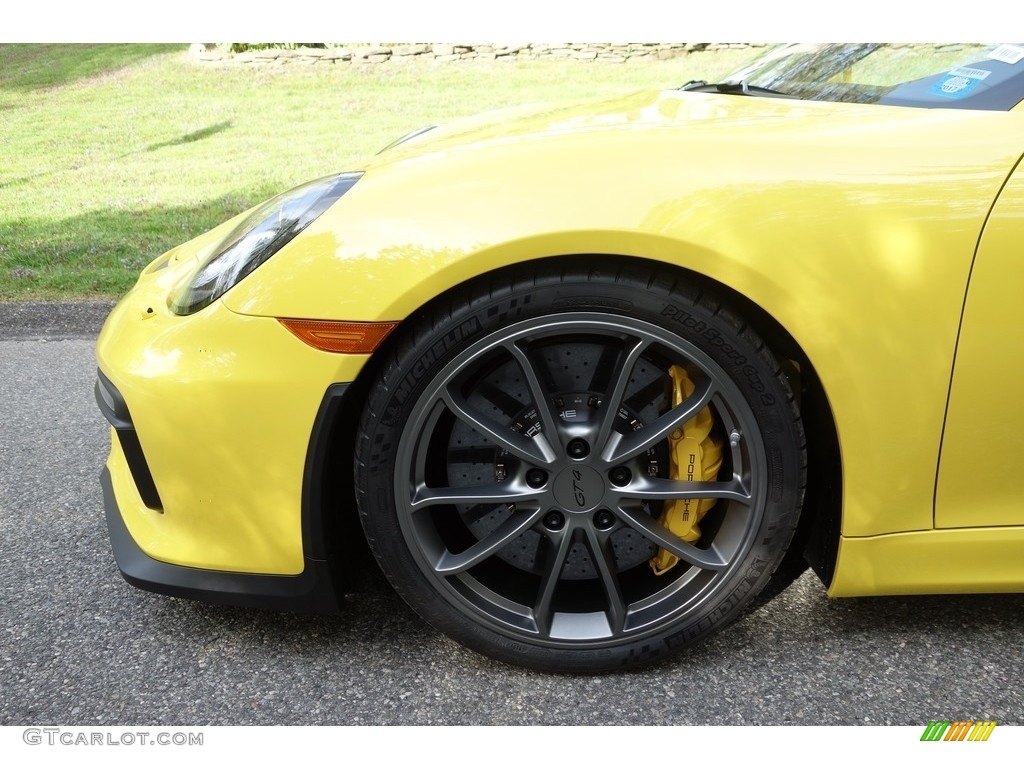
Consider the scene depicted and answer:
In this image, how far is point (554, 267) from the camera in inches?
66.4

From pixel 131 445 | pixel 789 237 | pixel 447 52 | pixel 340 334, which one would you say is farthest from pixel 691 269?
pixel 447 52

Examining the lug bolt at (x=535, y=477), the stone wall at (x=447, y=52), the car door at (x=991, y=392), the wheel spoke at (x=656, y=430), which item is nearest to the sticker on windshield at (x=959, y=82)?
the car door at (x=991, y=392)

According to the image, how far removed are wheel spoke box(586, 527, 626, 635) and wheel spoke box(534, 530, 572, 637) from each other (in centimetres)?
5

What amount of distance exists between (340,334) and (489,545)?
1.78 ft

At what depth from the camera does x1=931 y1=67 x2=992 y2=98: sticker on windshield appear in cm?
186

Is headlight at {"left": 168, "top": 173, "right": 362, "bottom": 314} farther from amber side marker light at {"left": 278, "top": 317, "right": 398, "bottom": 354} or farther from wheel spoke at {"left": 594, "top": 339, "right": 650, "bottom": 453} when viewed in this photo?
wheel spoke at {"left": 594, "top": 339, "right": 650, "bottom": 453}

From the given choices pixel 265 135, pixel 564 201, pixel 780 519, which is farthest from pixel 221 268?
pixel 265 135

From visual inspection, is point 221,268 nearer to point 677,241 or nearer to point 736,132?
point 677,241

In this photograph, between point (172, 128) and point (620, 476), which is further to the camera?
point (172, 128)

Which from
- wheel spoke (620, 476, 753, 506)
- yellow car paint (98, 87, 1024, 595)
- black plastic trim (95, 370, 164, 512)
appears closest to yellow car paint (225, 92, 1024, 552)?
yellow car paint (98, 87, 1024, 595)

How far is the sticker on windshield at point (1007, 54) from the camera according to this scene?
1870 mm

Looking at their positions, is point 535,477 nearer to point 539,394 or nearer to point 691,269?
point 539,394

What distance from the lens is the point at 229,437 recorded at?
69.1 inches

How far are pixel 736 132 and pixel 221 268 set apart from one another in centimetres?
113
